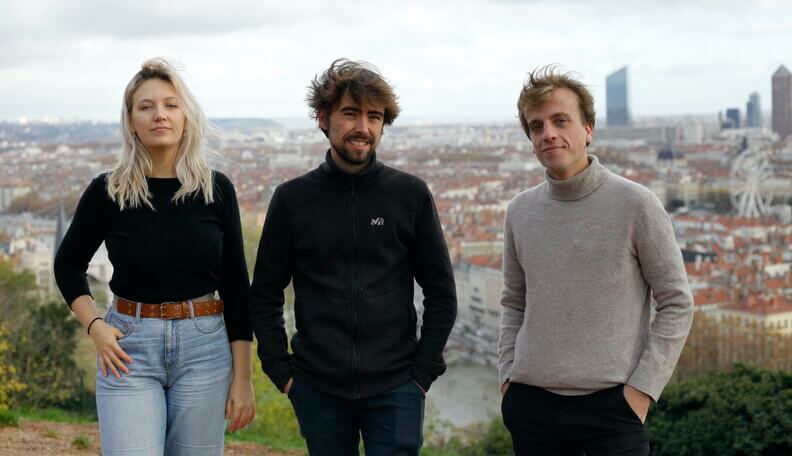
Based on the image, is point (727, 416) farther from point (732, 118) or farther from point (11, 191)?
point (732, 118)

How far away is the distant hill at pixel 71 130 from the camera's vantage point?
50312 mm

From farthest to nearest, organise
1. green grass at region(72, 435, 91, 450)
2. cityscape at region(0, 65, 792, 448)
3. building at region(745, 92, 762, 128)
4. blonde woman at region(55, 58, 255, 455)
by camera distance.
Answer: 1. building at region(745, 92, 762, 128)
2. cityscape at region(0, 65, 792, 448)
3. green grass at region(72, 435, 91, 450)
4. blonde woman at region(55, 58, 255, 455)

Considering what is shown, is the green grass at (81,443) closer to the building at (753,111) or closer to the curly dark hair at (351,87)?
the curly dark hair at (351,87)

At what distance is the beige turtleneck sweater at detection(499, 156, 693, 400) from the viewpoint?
2395 mm

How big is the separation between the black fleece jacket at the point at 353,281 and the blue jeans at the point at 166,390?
159mm

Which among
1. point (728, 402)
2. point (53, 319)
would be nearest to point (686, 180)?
point (53, 319)

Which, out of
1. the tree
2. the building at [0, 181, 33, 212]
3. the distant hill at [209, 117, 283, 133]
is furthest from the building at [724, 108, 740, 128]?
Result: the tree

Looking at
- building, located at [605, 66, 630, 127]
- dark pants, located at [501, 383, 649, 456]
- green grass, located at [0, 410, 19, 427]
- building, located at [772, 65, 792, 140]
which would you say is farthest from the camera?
building, located at [605, 66, 630, 127]

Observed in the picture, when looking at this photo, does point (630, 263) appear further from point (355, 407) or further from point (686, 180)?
point (686, 180)

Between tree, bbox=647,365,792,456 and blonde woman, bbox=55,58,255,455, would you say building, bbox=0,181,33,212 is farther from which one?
blonde woman, bbox=55,58,255,455

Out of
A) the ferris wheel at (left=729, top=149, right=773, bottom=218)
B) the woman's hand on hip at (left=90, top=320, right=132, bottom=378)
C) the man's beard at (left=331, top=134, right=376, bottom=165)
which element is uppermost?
the man's beard at (left=331, top=134, right=376, bottom=165)

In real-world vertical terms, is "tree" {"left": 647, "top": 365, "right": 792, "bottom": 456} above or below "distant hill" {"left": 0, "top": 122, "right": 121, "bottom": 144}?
below

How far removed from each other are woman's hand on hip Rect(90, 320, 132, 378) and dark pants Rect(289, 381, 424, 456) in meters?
0.45

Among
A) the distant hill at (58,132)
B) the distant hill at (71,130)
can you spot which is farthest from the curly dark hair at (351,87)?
the distant hill at (58,132)
